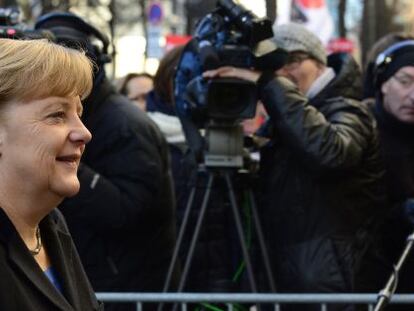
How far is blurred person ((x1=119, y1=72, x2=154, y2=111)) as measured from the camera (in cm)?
803

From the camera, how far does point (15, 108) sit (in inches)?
90.7

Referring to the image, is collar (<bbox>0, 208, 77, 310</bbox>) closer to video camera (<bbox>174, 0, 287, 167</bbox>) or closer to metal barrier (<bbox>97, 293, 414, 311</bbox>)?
metal barrier (<bbox>97, 293, 414, 311</bbox>)

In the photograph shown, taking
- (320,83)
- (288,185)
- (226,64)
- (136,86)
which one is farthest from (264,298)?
(136,86)

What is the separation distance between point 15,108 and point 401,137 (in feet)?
8.82

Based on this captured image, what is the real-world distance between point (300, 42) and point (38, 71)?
257 cm

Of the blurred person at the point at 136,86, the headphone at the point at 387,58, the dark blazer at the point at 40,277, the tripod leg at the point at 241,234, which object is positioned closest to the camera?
the dark blazer at the point at 40,277

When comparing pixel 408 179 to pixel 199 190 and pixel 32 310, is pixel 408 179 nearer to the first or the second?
pixel 199 190

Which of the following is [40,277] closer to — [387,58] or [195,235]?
[195,235]

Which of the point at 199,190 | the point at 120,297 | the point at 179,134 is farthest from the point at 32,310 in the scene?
the point at 179,134

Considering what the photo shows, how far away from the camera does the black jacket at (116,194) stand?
4.15 metres

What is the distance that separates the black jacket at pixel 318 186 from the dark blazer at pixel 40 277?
5.64 ft

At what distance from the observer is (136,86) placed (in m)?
8.12

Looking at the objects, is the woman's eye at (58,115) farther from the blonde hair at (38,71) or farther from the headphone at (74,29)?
the headphone at (74,29)

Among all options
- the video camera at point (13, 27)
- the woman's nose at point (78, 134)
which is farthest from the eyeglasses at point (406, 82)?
the woman's nose at point (78, 134)
